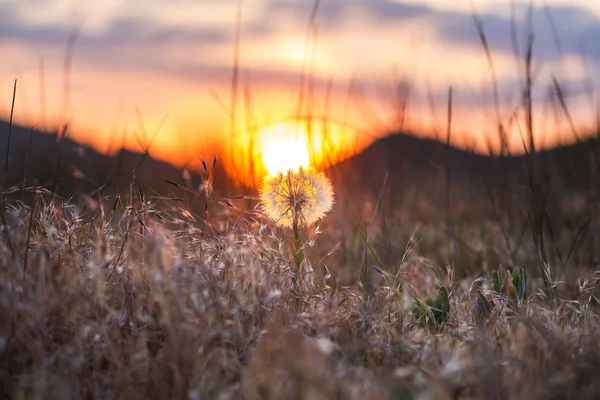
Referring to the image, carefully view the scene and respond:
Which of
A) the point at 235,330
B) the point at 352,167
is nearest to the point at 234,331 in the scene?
the point at 235,330

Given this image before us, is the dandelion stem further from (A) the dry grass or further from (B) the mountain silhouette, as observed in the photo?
(B) the mountain silhouette

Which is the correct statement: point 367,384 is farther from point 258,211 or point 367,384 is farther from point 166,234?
point 258,211

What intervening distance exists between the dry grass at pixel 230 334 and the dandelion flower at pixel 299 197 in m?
0.28

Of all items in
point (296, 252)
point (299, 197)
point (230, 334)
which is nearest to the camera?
point (230, 334)

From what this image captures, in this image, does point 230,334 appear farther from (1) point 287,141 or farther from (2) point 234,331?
(1) point 287,141

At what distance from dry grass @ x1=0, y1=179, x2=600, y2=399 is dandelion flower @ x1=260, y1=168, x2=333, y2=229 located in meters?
0.28

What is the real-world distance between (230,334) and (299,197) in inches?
35.5

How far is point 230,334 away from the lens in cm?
192

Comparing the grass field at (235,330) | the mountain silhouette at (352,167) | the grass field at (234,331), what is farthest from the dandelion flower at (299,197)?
the mountain silhouette at (352,167)

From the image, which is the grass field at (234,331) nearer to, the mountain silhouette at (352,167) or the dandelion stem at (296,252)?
the dandelion stem at (296,252)

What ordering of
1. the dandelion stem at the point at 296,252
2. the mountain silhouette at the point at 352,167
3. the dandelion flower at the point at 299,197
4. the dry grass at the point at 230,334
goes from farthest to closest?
the mountain silhouette at the point at 352,167 < the dandelion flower at the point at 299,197 < the dandelion stem at the point at 296,252 < the dry grass at the point at 230,334

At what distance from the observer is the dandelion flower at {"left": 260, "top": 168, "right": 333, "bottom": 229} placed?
2699 mm

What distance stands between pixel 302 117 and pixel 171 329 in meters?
2.49

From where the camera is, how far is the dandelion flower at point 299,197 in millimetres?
2699
